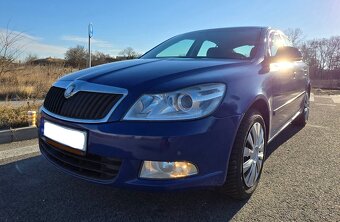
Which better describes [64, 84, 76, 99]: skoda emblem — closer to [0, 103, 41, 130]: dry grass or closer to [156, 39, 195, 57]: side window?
[156, 39, 195, 57]: side window

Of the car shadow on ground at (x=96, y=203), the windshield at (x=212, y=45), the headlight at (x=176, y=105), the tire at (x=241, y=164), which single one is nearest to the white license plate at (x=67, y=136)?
the headlight at (x=176, y=105)

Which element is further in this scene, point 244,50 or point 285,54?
point 285,54

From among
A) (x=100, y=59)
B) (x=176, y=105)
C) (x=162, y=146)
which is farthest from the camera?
(x=100, y=59)

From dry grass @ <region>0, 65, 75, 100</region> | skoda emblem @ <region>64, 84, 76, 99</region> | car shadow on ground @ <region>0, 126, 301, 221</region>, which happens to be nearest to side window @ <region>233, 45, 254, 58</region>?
car shadow on ground @ <region>0, 126, 301, 221</region>

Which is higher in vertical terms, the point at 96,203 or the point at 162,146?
the point at 162,146

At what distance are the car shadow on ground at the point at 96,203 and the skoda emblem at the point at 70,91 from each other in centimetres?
88

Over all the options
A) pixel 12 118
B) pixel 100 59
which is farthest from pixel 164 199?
pixel 100 59

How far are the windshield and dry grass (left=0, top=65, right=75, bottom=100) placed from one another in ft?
20.3

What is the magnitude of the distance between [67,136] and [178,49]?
210 centimetres

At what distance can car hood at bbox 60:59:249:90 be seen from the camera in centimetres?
245

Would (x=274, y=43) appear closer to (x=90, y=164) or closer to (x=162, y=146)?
(x=162, y=146)

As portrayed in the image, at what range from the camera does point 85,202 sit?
9.18 ft

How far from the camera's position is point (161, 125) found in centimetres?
221

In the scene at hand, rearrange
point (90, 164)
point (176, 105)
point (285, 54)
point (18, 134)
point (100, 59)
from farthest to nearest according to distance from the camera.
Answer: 1. point (100, 59)
2. point (18, 134)
3. point (285, 54)
4. point (90, 164)
5. point (176, 105)
